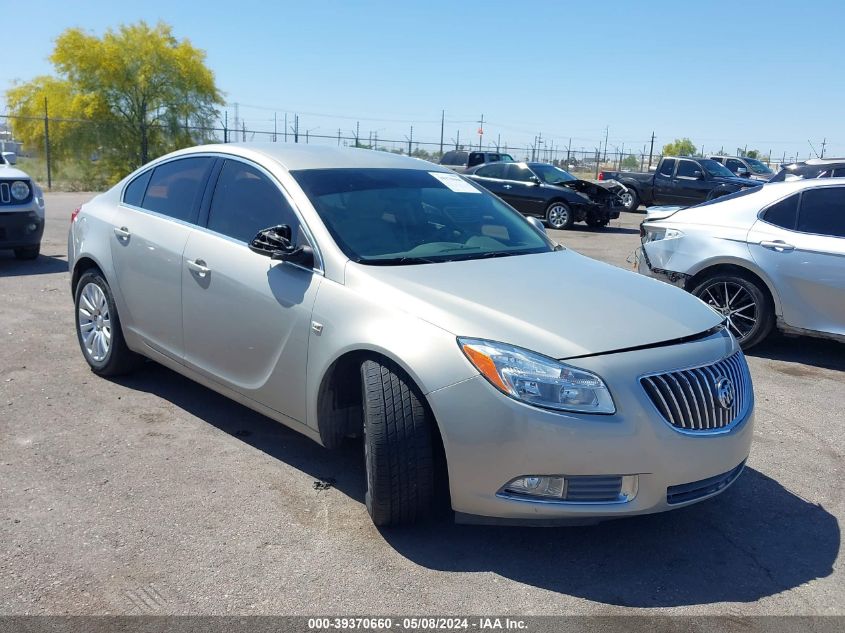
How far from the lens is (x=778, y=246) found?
655 cm

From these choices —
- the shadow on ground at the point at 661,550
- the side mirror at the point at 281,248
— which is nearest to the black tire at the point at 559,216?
the shadow on ground at the point at 661,550

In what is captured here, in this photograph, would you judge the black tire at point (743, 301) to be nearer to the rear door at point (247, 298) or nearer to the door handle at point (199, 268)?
the rear door at point (247, 298)

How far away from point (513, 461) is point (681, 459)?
2.23 feet

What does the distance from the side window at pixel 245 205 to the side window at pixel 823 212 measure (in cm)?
458

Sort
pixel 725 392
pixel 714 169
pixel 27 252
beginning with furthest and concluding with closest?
pixel 714 169 → pixel 27 252 → pixel 725 392

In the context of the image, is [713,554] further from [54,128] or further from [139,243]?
[54,128]

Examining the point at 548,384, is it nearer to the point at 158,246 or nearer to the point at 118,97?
the point at 158,246

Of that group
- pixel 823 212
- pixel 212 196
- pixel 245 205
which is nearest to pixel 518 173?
pixel 823 212

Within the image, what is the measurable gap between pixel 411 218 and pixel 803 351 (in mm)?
4547

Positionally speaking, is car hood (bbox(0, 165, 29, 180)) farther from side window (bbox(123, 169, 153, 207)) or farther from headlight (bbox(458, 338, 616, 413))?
headlight (bbox(458, 338, 616, 413))

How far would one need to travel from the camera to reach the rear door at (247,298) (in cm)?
383

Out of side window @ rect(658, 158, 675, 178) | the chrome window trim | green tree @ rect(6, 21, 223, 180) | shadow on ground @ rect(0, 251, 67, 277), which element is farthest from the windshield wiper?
green tree @ rect(6, 21, 223, 180)

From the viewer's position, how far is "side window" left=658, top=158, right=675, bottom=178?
21.3 m

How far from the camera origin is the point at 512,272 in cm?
394
